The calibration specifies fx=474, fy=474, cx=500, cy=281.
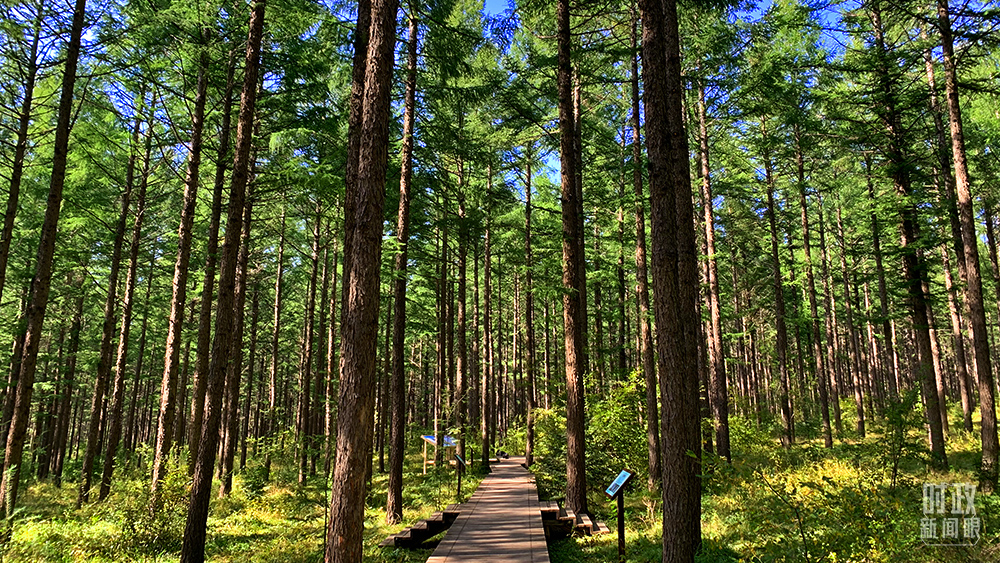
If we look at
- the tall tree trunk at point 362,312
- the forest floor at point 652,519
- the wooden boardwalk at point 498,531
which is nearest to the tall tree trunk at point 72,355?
the forest floor at point 652,519

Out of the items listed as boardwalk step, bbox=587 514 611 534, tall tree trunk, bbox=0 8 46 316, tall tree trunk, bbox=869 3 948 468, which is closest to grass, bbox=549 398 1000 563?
boardwalk step, bbox=587 514 611 534

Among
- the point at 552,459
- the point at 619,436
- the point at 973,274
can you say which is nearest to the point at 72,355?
the point at 552,459

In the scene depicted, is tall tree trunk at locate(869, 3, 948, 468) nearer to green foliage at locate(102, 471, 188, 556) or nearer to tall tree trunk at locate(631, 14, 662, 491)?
tall tree trunk at locate(631, 14, 662, 491)

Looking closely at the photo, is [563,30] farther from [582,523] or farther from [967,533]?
[967,533]

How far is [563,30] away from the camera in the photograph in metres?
11.5

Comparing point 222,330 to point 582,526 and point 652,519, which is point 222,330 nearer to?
point 582,526

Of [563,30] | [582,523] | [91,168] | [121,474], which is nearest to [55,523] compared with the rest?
[121,474]

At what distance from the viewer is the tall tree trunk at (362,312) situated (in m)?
5.82

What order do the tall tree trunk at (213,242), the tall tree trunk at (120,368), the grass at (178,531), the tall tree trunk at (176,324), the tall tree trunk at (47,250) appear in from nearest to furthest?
the tall tree trunk at (47,250) → the grass at (178,531) → the tall tree trunk at (213,242) → the tall tree trunk at (176,324) → the tall tree trunk at (120,368)

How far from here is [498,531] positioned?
960 centimetres

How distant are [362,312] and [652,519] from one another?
8184 mm

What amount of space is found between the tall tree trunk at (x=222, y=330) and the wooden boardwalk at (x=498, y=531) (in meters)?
4.17

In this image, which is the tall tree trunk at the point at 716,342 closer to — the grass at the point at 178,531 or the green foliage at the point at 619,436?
the green foliage at the point at 619,436

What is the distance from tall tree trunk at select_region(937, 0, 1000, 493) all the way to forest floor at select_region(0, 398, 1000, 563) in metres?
1.39
